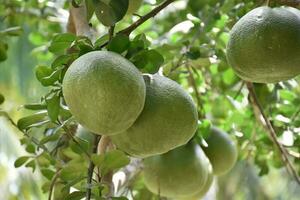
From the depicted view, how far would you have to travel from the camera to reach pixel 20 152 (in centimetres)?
387

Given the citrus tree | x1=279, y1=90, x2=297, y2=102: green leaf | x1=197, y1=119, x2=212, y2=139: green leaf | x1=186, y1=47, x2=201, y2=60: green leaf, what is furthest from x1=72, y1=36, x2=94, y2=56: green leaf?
x1=279, y1=90, x2=297, y2=102: green leaf

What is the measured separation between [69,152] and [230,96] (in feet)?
1.59

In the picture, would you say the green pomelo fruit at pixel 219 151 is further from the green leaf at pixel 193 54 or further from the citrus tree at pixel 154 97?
the green leaf at pixel 193 54

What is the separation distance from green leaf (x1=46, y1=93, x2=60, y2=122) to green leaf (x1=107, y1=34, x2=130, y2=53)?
0.12 meters

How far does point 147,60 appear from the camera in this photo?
0.88m

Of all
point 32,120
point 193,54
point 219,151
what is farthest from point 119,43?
point 219,151

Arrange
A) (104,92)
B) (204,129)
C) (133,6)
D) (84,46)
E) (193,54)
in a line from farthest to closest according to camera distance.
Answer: (204,129) → (193,54) → (133,6) → (84,46) → (104,92)

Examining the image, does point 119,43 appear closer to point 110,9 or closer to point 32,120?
point 110,9

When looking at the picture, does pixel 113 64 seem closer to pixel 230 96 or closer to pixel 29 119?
pixel 29 119

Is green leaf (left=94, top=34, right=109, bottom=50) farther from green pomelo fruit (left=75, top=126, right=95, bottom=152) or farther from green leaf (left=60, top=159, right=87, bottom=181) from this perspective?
green pomelo fruit (left=75, top=126, right=95, bottom=152)

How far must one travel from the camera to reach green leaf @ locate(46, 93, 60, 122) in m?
0.88

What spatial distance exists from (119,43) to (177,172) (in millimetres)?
432

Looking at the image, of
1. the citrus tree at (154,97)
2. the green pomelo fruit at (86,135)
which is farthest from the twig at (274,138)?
the green pomelo fruit at (86,135)

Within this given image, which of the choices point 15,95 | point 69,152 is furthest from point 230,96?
point 15,95
